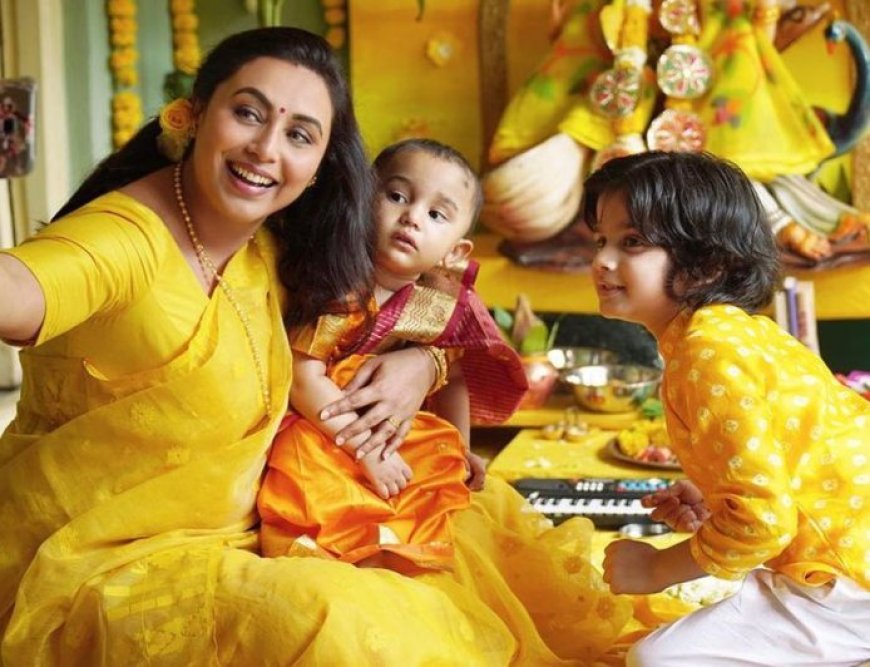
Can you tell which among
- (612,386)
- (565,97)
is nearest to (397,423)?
(612,386)

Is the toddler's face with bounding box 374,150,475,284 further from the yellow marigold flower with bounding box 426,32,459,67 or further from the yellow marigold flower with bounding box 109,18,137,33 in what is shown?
the yellow marigold flower with bounding box 109,18,137,33

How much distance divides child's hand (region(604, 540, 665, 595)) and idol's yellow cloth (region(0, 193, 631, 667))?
18 centimetres

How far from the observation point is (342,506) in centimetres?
152

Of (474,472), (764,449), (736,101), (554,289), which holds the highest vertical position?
(736,101)

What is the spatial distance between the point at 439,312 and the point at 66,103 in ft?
6.17

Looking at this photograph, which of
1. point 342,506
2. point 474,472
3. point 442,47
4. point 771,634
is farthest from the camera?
point 442,47

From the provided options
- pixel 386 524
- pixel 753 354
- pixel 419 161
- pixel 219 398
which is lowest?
pixel 386 524

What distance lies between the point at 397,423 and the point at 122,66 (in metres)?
2.11

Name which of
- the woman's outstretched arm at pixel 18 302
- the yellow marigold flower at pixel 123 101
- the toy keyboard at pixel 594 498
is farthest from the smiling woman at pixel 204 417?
the yellow marigold flower at pixel 123 101

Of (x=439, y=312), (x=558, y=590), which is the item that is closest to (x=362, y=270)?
(x=439, y=312)

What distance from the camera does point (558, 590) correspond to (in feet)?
5.63

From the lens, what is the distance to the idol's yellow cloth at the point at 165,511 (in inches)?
52.1

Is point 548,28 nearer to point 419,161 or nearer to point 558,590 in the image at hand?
point 419,161

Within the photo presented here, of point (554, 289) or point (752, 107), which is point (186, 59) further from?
point (752, 107)
